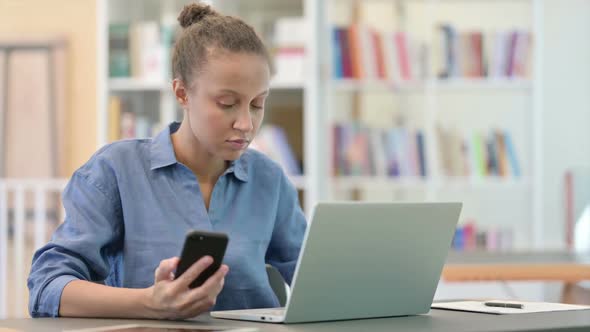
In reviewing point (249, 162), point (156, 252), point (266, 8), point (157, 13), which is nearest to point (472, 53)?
point (266, 8)

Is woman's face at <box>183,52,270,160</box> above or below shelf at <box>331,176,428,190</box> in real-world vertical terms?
above

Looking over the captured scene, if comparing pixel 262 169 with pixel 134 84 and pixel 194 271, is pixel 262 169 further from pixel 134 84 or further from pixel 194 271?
pixel 134 84

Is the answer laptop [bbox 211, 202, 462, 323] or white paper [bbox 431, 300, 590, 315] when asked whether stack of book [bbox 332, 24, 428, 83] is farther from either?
laptop [bbox 211, 202, 462, 323]

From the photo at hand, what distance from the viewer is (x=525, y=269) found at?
279 cm

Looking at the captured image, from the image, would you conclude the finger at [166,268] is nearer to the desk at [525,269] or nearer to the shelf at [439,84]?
the desk at [525,269]

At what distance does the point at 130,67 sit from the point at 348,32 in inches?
38.1

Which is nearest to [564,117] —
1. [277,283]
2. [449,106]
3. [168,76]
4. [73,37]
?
[449,106]

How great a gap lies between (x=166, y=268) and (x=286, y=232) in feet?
1.96

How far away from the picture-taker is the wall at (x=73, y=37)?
17.7ft

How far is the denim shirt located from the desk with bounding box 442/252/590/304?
3.60 feet

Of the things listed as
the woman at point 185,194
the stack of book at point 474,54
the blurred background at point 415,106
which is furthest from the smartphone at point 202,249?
the stack of book at point 474,54

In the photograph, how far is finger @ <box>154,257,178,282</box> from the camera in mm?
1301

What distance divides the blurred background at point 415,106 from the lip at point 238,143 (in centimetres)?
201

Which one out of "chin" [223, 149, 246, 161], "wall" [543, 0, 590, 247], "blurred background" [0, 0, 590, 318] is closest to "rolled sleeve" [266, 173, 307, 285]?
"chin" [223, 149, 246, 161]
